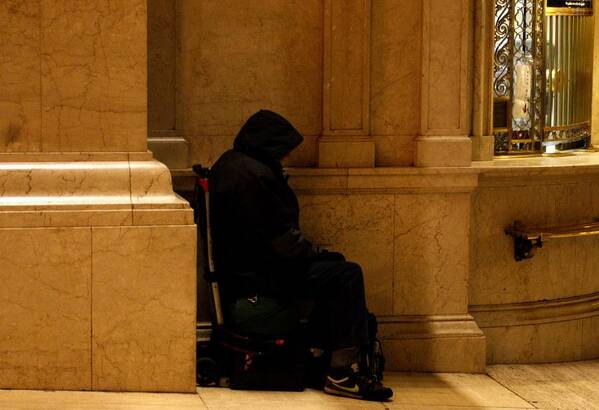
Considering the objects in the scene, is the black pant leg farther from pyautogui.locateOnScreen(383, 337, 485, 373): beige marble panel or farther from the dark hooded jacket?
pyautogui.locateOnScreen(383, 337, 485, 373): beige marble panel

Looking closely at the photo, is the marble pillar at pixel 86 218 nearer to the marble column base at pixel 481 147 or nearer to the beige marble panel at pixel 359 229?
the beige marble panel at pixel 359 229

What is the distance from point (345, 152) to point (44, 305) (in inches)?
87.8

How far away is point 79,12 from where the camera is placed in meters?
5.76

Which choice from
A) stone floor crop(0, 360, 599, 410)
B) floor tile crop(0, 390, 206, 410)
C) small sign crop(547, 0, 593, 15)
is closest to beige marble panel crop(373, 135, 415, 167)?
stone floor crop(0, 360, 599, 410)

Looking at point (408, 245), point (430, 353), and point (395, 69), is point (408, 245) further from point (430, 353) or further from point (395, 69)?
point (395, 69)

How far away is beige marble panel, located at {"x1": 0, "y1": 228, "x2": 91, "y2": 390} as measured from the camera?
561 centimetres

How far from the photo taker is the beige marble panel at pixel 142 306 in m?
5.67

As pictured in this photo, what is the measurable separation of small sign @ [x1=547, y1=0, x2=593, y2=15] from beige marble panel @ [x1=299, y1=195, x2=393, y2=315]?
2.27 meters

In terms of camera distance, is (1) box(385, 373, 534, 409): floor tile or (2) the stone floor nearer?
(2) the stone floor

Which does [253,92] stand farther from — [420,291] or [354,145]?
[420,291]

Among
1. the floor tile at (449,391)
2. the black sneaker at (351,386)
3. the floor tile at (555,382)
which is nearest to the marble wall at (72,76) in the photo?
the black sneaker at (351,386)

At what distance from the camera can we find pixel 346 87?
23.4ft

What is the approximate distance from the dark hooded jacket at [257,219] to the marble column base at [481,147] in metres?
1.82

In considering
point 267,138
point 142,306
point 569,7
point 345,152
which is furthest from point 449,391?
point 569,7
